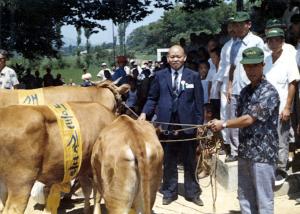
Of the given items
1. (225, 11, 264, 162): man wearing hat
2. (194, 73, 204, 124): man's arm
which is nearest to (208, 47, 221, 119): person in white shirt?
(225, 11, 264, 162): man wearing hat

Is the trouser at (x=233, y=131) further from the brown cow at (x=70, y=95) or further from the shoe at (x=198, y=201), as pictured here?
the brown cow at (x=70, y=95)

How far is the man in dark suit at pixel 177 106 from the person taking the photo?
6652mm

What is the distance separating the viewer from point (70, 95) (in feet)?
22.8

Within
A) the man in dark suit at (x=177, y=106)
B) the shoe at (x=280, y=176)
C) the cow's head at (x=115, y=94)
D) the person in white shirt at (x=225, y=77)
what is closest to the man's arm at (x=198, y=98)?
the man in dark suit at (x=177, y=106)

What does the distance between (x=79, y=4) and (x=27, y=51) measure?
5835 millimetres

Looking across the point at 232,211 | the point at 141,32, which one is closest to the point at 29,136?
the point at 232,211

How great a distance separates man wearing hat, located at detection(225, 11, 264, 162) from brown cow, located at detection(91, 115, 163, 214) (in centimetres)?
249

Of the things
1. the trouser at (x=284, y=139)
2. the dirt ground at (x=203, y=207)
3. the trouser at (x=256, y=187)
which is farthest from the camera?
the dirt ground at (x=203, y=207)

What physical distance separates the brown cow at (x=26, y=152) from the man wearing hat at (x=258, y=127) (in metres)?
1.78

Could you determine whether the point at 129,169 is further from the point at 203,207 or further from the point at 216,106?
the point at 216,106

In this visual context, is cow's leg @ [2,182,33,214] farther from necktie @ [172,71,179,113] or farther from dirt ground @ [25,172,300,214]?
necktie @ [172,71,179,113]

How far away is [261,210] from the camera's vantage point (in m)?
4.93

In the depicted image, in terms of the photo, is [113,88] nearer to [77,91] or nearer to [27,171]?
[77,91]

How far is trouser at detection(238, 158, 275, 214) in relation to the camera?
4.84 meters
